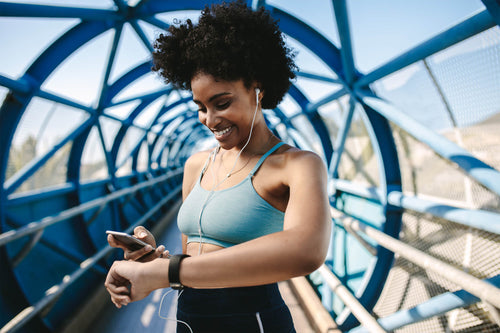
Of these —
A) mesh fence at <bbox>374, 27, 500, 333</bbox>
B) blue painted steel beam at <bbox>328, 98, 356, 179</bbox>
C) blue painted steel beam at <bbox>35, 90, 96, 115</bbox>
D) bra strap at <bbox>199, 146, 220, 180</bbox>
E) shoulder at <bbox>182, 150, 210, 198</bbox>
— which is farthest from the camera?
blue painted steel beam at <bbox>328, 98, 356, 179</bbox>

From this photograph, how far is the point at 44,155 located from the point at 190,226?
3380mm

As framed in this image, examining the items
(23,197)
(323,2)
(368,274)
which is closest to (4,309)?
(23,197)

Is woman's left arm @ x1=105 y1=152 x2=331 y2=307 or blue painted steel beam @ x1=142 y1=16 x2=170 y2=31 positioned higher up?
blue painted steel beam @ x1=142 y1=16 x2=170 y2=31

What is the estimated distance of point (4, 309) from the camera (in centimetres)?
301

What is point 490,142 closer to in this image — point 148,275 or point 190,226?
point 190,226

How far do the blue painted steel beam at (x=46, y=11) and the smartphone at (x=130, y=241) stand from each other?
2.42m

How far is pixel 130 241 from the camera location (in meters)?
0.96

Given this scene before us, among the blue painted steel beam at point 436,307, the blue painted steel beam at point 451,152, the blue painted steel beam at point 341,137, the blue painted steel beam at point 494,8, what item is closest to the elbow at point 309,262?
the blue painted steel beam at point 436,307

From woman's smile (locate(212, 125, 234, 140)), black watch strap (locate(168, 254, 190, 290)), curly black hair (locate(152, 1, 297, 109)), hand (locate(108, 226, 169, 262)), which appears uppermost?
curly black hair (locate(152, 1, 297, 109))

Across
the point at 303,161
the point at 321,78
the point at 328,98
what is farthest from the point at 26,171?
the point at 328,98

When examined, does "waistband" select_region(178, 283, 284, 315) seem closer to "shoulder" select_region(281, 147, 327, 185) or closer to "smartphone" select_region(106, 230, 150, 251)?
"smartphone" select_region(106, 230, 150, 251)

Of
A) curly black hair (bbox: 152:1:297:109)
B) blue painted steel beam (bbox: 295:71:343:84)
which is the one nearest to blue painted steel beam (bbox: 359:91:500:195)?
blue painted steel beam (bbox: 295:71:343:84)

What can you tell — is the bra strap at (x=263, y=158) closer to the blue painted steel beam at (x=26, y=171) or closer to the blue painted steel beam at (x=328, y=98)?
the blue painted steel beam at (x=328, y=98)

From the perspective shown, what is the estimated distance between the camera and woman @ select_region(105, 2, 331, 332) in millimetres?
689
